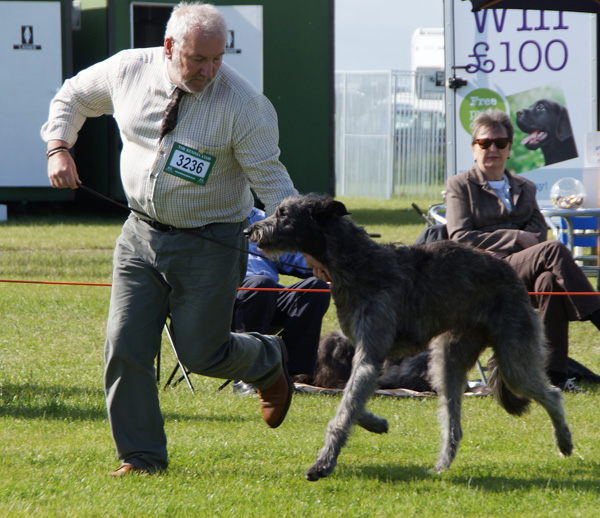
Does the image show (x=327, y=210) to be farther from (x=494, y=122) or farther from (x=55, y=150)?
(x=494, y=122)

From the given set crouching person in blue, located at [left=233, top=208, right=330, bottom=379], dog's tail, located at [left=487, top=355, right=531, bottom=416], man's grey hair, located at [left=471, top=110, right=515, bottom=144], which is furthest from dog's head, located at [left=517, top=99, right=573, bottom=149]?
dog's tail, located at [left=487, top=355, right=531, bottom=416]

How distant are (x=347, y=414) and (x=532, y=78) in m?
6.57

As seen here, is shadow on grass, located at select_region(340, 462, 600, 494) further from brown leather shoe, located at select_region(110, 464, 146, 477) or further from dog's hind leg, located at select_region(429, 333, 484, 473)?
brown leather shoe, located at select_region(110, 464, 146, 477)

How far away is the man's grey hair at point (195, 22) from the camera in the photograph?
11.6 feet

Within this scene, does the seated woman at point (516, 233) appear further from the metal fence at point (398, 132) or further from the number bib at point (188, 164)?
the metal fence at point (398, 132)

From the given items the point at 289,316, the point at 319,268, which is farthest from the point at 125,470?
the point at 289,316

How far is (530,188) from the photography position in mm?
5906

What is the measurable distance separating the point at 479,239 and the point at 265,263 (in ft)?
4.67

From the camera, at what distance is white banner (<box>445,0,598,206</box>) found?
9.13 meters

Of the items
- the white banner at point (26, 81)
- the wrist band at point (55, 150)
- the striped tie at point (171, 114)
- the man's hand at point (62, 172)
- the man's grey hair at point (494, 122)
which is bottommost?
the man's hand at point (62, 172)

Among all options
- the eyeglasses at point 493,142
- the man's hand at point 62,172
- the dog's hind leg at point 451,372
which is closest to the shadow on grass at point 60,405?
the dog's hind leg at point 451,372

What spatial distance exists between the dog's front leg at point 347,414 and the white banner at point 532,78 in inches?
221

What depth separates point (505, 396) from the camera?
4.29 metres

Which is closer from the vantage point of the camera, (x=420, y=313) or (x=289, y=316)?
(x=420, y=313)
